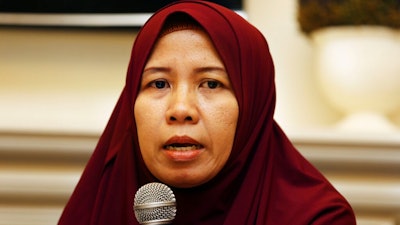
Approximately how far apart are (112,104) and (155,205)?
104cm

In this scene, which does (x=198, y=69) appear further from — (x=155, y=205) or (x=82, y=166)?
(x=82, y=166)

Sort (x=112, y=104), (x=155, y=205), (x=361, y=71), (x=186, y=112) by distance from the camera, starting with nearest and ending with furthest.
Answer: (x=155, y=205) → (x=186, y=112) → (x=361, y=71) → (x=112, y=104)

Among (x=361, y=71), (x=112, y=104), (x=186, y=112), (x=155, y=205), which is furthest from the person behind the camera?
(x=112, y=104)

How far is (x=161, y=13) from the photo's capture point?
5.00 ft

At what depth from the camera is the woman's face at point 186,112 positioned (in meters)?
1.43

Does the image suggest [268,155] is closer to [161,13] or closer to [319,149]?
[161,13]

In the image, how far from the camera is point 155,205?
1.31 metres

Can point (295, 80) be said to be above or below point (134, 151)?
above

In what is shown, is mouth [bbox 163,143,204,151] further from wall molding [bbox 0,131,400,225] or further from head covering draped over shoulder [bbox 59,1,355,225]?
wall molding [bbox 0,131,400,225]

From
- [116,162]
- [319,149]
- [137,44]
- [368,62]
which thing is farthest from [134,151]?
[368,62]

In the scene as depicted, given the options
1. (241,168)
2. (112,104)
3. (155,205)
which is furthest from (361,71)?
(155,205)

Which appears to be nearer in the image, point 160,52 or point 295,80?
point 160,52

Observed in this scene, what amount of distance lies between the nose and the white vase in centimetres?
81

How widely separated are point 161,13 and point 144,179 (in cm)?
29
